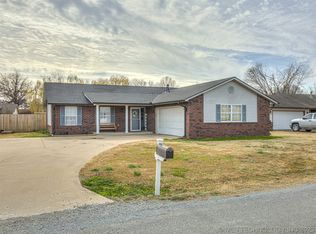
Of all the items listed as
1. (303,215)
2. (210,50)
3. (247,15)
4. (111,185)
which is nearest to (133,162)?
(111,185)

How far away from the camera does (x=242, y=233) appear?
4582 millimetres

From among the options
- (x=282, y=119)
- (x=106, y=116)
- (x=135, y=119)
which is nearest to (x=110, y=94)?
(x=106, y=116)

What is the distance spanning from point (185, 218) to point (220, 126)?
17.6m

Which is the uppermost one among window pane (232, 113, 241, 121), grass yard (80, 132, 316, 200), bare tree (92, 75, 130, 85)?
bare tree (92, 75, 130, 85)

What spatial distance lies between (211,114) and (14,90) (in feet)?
156

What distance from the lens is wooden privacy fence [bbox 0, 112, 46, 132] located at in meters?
29.0

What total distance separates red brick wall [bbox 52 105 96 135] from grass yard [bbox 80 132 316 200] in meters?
12.5

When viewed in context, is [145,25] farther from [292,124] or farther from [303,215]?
[292,124]

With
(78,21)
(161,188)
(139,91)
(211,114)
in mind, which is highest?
(78,21)

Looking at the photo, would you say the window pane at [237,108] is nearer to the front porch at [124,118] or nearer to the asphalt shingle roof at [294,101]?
the front porch at [124,118]

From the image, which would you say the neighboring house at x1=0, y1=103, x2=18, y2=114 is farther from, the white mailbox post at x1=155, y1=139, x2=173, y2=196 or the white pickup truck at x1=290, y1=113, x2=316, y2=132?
the white mailbox post at x1=155, y1=139, x2=173, y2=196

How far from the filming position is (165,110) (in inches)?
1011

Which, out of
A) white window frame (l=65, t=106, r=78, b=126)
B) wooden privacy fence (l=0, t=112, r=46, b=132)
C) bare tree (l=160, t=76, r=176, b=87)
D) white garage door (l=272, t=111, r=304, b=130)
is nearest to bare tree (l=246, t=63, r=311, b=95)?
bare tree (l=160, t=76, r=176, b=87)

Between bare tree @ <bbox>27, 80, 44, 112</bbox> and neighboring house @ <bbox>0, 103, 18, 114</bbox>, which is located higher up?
bare tree @ <bbox>27, 80, 44, 112</bbox>
